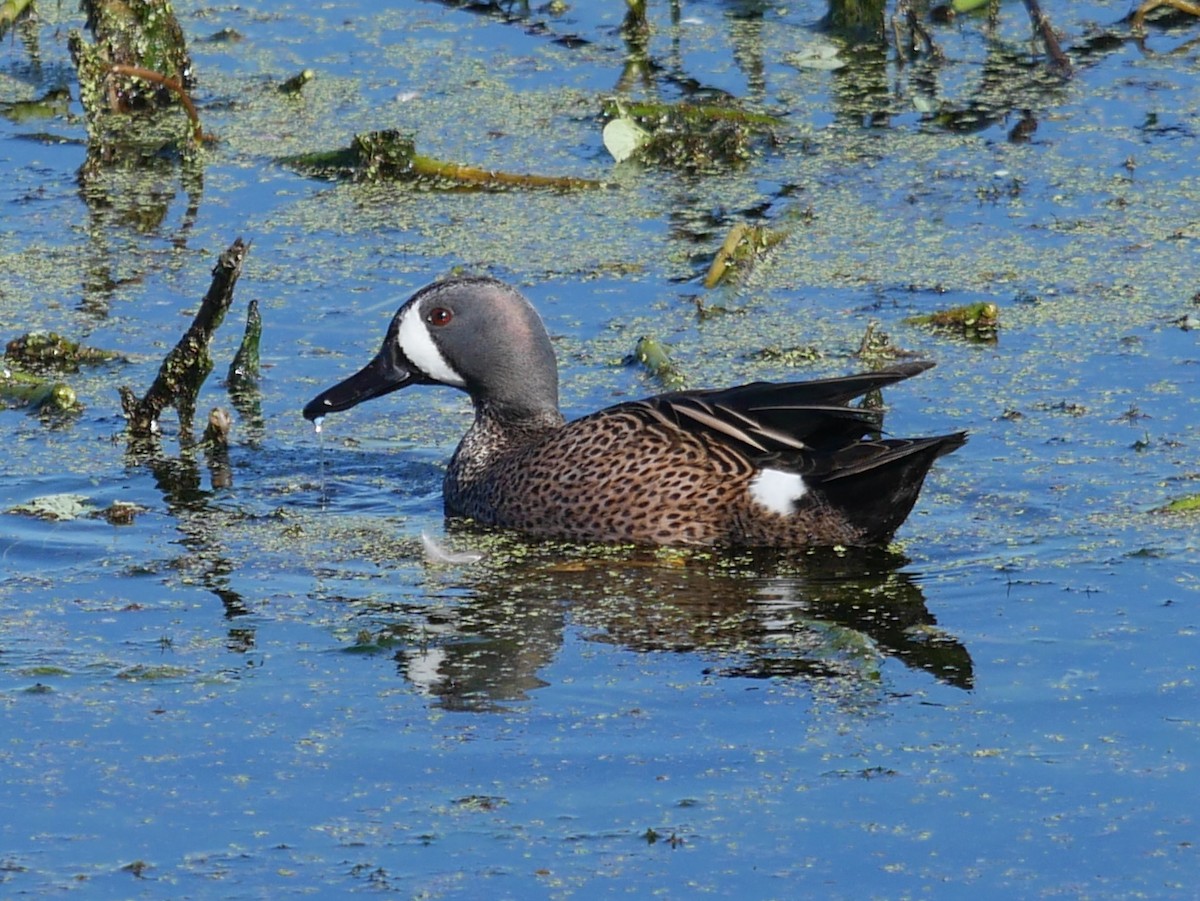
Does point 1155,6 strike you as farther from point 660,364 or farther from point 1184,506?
point 1184,506

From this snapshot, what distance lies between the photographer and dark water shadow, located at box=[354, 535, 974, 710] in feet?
17.5

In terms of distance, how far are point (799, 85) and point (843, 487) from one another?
15.3ft

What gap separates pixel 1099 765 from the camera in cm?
466

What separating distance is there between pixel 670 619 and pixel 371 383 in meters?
1.70

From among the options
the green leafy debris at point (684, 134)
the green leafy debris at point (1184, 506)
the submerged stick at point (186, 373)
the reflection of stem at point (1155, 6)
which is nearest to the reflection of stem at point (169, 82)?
the green leafy debris at point (684, 134)

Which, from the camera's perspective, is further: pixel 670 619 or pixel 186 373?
pixel 186 373

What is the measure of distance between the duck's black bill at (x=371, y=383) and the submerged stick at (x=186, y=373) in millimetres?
366

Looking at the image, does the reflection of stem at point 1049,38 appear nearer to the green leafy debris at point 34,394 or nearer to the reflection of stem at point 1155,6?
the reflection of stem at point 1155,6

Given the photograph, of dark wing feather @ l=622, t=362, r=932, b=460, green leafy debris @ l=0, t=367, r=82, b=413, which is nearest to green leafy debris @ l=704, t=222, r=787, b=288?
dark wing feather @ l=622, t=362, r=932, b=460

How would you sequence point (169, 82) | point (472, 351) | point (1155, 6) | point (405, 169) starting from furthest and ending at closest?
point (1155, 6), point (405, 169), point (169, 82), point (472, 351)

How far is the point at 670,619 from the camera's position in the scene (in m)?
5.75

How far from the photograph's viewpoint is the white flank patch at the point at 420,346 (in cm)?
704

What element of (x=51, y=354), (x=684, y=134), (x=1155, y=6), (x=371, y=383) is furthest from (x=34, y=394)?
(x=1155, y=6)

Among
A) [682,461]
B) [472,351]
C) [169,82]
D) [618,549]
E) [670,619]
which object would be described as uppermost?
[169,82]
